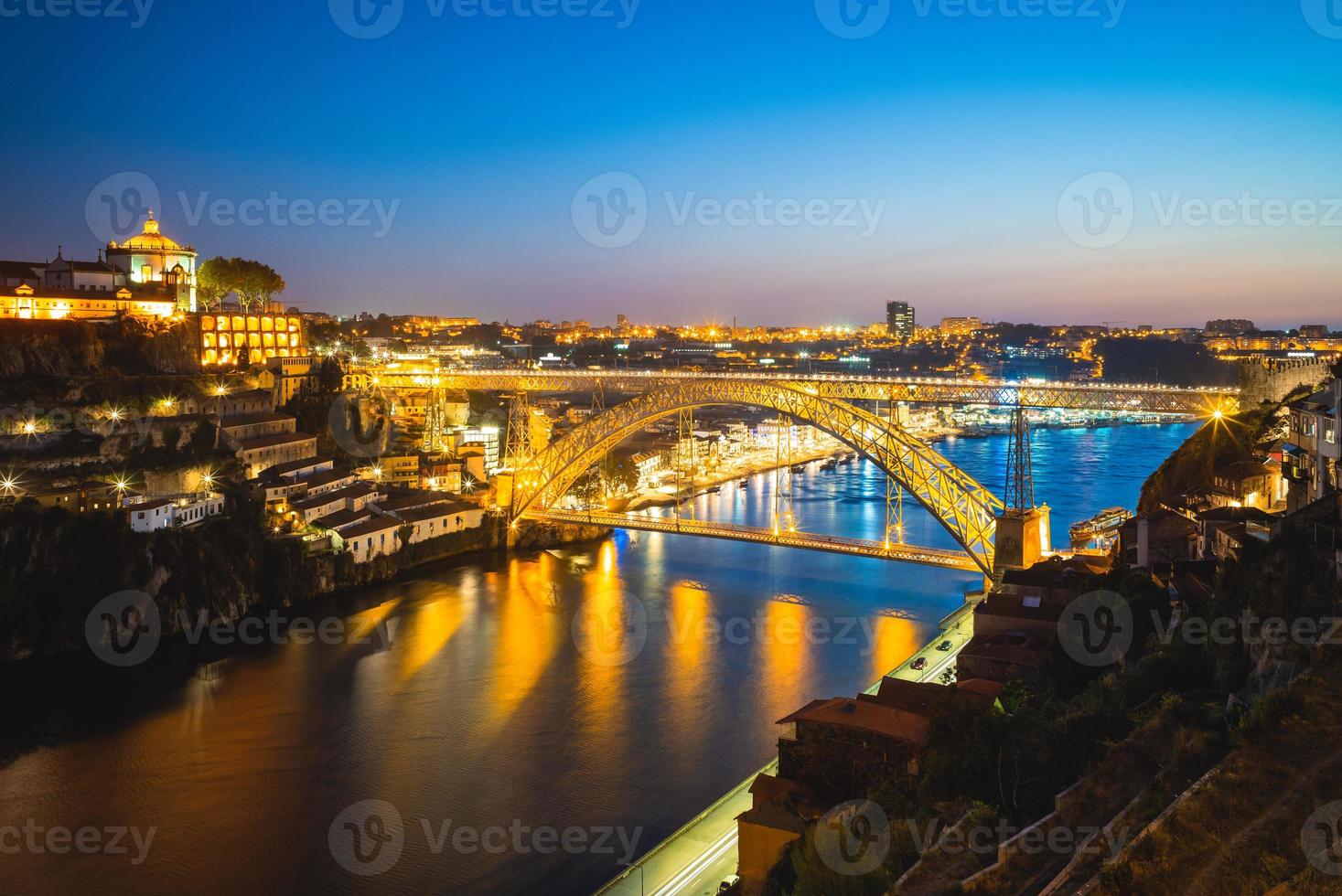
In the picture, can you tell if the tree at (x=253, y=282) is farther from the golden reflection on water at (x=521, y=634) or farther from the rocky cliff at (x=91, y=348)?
the golden reflection on water at (x=521, y=634)

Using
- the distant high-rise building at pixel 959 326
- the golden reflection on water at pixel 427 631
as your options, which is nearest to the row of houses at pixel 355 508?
the golden reflection on water at pixel 427 631

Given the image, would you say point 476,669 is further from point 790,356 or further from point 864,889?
point 790,356

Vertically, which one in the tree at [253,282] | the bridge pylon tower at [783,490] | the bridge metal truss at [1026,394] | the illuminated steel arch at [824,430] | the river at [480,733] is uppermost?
the tree at [253,282]

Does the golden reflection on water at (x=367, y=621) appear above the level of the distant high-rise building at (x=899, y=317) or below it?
below

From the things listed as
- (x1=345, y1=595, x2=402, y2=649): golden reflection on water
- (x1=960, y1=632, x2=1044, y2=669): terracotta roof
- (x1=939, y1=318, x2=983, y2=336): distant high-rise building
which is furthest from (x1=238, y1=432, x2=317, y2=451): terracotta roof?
(x1=939, y1=318, x2=983, y2=336): distant high-rise building

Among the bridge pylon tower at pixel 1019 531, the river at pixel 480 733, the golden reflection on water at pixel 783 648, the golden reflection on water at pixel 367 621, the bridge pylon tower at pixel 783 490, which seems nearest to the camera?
the river at pixel 480 733

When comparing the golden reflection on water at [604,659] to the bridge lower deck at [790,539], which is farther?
the bridge lower deck at [790,539]

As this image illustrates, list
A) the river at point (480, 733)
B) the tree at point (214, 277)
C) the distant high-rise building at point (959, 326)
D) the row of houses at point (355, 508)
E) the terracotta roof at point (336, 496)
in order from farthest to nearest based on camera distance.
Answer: the distant high-rise building at point (959, 326)
the tree at point (214, 277)
the terracotta roof at point (336, 496)
the row of houses at point (355, 508)
the river at point (480, 733)

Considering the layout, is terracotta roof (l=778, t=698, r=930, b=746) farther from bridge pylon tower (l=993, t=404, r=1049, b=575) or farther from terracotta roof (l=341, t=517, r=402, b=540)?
terracotta roof (l=341, t=517, r=402, b=540)
